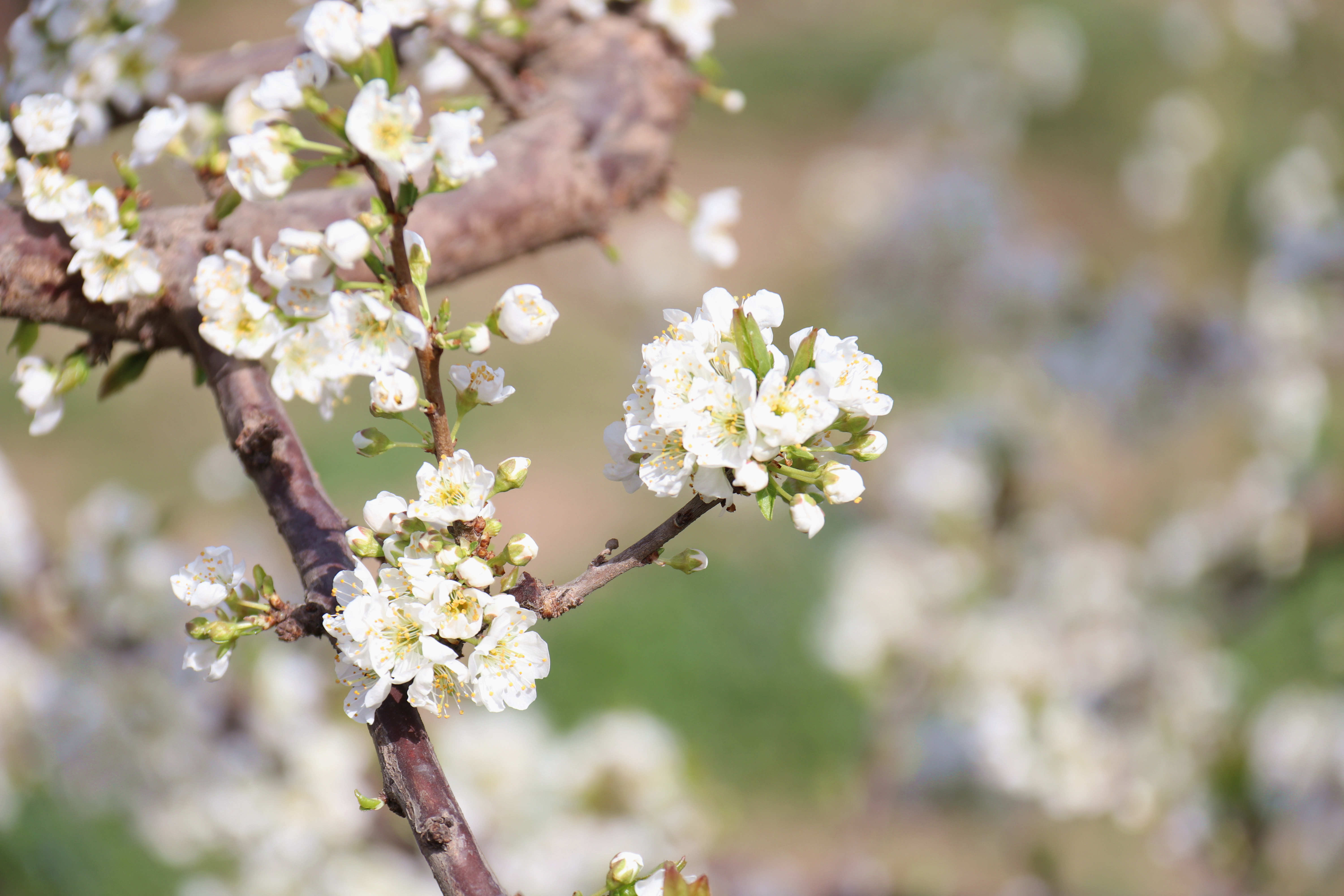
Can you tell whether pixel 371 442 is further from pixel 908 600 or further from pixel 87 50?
pixel 908 600

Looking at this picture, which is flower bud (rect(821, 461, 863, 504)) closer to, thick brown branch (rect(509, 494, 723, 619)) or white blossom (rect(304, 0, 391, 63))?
thick brown branch (rect(509, 494, 723, 619))

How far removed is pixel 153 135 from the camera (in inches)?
40.6

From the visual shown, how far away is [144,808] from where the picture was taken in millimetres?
2350

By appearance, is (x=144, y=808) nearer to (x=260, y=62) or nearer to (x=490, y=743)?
(x=490, y=743)

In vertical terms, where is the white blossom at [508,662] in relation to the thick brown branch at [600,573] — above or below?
below

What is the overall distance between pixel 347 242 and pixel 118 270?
0.39 m

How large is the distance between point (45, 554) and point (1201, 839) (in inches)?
113

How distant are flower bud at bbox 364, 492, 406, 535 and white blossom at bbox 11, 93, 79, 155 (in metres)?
0.57

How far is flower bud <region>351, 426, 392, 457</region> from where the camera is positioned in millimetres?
860

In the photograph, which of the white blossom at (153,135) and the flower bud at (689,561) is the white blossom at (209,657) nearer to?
the flower bud at (689,561)

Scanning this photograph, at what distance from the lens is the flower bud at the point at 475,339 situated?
2.76 feet

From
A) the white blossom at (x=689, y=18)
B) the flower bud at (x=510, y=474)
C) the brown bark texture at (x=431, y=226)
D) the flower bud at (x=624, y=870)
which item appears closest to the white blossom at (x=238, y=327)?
the brown bark texture at (x=431, y=226)

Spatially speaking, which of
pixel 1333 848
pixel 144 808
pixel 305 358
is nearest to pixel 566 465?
pixel 144 808

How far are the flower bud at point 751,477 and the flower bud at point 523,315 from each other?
9.1 inches
